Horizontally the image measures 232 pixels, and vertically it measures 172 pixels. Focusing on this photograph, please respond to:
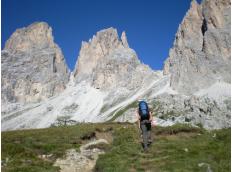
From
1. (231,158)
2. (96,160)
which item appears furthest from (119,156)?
(231,158)

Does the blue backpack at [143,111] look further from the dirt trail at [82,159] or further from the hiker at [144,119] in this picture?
the dirt trail at [82,159]

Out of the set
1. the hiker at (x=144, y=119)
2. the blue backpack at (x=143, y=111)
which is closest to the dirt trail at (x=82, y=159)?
the hiker at (x=144, y=119)

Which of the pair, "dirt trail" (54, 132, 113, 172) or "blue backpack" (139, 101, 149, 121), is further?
"blue backpack" (139, 101, 149, 121)

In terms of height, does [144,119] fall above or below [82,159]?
above

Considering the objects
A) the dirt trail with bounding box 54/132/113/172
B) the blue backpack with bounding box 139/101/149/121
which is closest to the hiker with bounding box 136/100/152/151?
the blue backpack with bounding box 139/101/149/121

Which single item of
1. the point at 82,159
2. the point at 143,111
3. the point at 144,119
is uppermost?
the point at 143,111

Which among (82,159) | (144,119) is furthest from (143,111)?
(82,159)

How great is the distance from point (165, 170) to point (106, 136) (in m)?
15.6

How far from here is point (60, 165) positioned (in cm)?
2405

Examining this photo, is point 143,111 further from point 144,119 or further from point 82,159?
point 82,159

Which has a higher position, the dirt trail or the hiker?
the hiker

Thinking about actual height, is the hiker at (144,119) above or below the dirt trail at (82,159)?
above

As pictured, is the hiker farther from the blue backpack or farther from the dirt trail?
the dirt trail

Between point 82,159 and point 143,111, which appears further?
point 143,111
